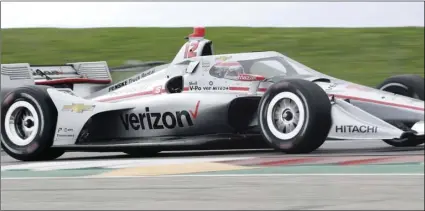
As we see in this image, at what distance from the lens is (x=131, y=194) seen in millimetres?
7578

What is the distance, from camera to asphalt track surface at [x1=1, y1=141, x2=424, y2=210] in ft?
21.9

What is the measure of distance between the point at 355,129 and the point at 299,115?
1.86 feet

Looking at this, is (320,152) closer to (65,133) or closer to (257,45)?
(65,133)

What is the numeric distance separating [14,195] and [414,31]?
1493 centimetres

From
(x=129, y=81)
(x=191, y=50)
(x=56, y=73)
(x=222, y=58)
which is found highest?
(x=191, y=50)

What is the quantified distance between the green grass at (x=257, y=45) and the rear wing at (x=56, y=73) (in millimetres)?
6667

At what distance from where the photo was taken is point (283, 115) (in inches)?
431

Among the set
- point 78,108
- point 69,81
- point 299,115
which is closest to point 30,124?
point 78,108

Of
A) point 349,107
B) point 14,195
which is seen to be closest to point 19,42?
point 349,107

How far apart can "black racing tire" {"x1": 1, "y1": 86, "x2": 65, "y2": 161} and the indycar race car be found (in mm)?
11

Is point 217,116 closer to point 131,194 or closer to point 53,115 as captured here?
point 53,115

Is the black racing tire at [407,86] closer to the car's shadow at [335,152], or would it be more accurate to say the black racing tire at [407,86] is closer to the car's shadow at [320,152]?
the car's shadow at [320,152]

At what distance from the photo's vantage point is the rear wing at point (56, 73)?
513 inches

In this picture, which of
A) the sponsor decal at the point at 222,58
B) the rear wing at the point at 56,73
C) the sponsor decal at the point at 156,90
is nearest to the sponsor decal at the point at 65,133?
the sponsor decal at the point at 156,90
